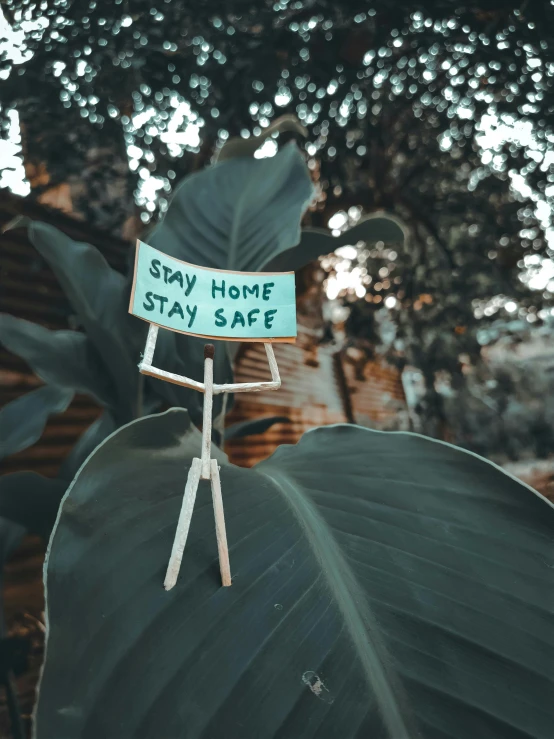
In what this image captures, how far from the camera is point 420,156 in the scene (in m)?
1.99

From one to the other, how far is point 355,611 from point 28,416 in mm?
696

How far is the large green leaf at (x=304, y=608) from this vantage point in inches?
14.5

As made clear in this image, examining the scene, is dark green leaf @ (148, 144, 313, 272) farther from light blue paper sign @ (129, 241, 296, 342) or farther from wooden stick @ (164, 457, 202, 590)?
wooden stick @ (164, 457, 202, 590)

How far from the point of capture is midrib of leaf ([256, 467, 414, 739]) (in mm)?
365

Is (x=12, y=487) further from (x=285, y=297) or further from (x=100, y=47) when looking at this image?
(x=100, y=47)

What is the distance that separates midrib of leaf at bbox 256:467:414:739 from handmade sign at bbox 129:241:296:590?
123mm

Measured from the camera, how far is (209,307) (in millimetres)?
565

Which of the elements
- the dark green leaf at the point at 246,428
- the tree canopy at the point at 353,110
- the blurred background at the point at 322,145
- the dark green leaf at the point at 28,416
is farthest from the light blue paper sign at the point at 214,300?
the tree canopy at the point at 353,110

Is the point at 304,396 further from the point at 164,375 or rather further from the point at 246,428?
the point at 164,375

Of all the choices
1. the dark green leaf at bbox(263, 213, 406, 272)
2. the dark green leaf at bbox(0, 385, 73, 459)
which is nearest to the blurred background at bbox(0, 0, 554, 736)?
the dark green leaf at bbox(0, 385, 73, 459)

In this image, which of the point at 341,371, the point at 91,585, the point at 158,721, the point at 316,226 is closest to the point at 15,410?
the point at 91,585

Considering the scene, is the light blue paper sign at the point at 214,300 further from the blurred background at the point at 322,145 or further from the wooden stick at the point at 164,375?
the blurred background at the point at 322,145

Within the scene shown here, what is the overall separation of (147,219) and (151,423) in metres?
1.41

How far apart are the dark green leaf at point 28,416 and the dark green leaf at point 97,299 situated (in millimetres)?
100
